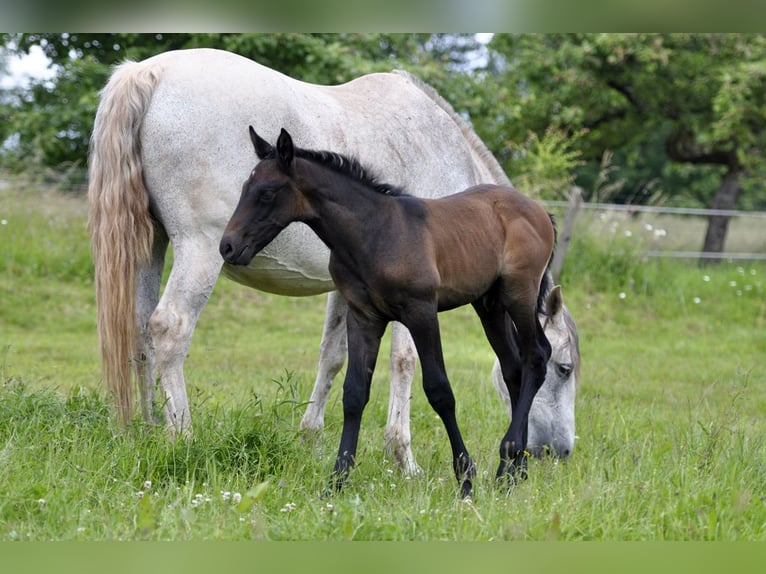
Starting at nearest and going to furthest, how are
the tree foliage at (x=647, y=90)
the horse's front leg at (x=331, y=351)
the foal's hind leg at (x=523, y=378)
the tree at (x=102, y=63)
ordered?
the foal's hind leg at (x=523, y=378), the horse's front leg at (x=331, y=351), the tree at (x=102, y=63), the tree foliage at (x=647, y=90)

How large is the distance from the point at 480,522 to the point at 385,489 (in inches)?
29.0

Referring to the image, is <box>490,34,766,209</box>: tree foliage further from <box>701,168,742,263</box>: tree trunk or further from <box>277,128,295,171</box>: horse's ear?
<box>277,128,295,171</box>: horse's ear

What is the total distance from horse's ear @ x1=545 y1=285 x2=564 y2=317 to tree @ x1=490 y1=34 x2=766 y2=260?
1209 cm

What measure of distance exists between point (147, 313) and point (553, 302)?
2.26 meters

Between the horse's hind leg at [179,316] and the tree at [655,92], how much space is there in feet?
42.1

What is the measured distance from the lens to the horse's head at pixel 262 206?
3557mm

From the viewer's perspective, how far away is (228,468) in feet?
13.1

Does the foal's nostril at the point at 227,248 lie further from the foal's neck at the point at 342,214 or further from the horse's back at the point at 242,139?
the horse's back at the point at 242,139

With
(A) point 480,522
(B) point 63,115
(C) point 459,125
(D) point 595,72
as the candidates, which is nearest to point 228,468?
(A) point 480,522

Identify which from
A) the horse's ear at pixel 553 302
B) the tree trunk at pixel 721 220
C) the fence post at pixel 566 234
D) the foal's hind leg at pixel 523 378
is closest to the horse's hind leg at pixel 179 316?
the foal's hind leg at pixel 523 378

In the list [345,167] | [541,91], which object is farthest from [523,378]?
[541,91]

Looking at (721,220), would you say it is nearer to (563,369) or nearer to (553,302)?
(563,369)

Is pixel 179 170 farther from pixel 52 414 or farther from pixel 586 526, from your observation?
pixel 586 526

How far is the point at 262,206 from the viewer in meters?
3.61
